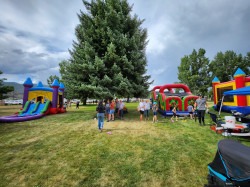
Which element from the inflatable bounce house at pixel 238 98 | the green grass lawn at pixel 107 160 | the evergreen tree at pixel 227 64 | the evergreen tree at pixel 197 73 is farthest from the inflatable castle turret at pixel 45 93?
the evergreen tree at pixel 227 64

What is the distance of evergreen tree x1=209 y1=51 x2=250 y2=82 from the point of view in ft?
118

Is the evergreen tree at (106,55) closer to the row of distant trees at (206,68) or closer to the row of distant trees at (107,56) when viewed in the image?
the row of distant trees at (107,56)

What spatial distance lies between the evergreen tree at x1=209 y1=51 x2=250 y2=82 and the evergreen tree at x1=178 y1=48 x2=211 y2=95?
264cm

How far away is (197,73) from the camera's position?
37.6 metres

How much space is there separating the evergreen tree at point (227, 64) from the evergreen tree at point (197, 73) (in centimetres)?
264

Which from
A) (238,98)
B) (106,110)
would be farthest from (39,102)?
(238,98)

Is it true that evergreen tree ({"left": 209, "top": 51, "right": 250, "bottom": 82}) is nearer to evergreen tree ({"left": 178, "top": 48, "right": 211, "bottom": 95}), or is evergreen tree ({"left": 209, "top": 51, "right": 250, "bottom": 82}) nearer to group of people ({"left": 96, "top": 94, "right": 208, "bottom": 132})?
evergreen tree ({"left": 178, "top": 48, "right": 211, "bottom": 95})

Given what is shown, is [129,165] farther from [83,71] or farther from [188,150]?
[83,71]

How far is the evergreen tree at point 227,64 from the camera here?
3594 centimetres

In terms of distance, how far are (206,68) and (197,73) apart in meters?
2.67

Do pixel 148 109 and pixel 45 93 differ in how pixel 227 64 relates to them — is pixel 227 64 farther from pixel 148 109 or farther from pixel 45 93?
pixel 45 93

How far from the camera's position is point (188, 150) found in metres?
4.98

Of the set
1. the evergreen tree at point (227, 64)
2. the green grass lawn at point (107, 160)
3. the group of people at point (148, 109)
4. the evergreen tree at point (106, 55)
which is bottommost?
the green grass lawn at point (107, 160)

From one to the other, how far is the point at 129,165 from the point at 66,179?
5.82ft
